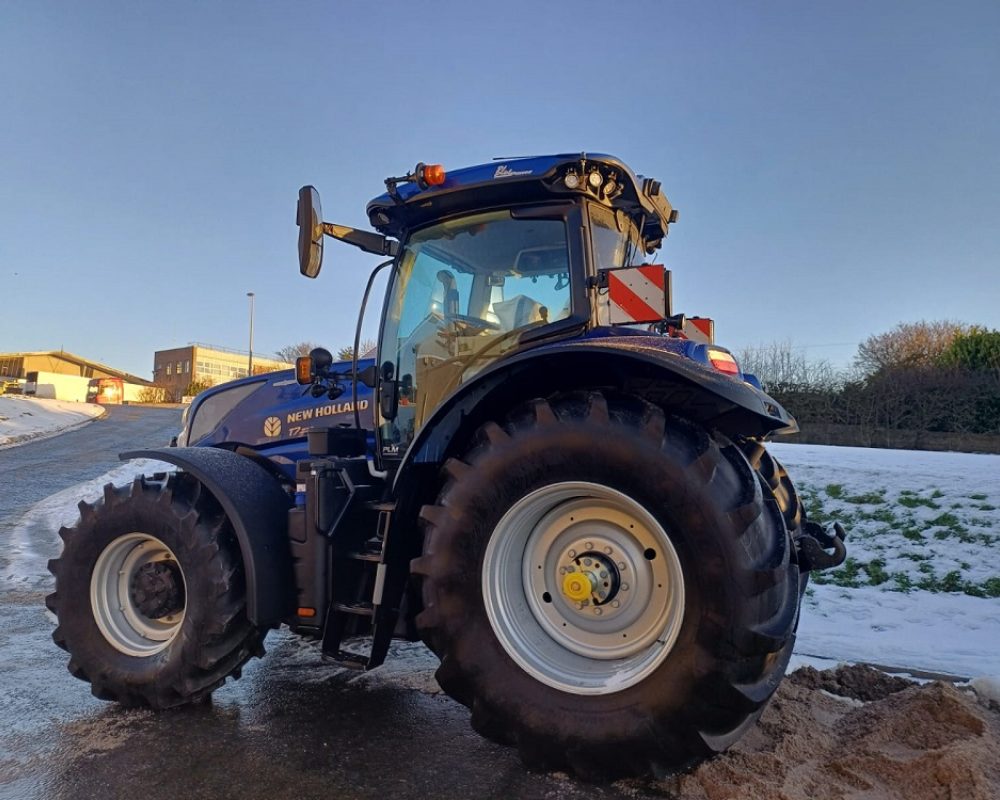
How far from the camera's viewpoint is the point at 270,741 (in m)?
3.05

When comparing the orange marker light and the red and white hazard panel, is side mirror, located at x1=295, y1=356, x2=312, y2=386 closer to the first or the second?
the orange marker light

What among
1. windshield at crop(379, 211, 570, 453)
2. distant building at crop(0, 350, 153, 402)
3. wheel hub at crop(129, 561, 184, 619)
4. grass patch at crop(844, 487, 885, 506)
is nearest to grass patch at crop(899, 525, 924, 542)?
grass patch at crop(844, 487, 885, 506)

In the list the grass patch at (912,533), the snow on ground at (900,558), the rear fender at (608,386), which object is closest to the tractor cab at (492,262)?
the rear fender at (608,386)

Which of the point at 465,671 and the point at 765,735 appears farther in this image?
the point at 765,735

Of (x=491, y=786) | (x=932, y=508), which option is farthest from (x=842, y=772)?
(x=932, y=508)

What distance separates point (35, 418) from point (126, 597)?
1096 inches

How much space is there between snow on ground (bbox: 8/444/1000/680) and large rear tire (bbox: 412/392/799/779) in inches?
83.4

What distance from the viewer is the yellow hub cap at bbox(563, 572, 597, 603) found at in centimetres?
274

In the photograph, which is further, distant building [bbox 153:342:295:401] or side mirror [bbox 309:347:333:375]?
distant building [bbox 153:342:295:401]

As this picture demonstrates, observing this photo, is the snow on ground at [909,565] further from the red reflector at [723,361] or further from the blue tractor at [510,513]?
the red reflector at [723,361]

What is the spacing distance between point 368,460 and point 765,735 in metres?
2.37

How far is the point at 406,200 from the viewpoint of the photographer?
3.68m

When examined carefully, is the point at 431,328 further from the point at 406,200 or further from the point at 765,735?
the point at 765,735

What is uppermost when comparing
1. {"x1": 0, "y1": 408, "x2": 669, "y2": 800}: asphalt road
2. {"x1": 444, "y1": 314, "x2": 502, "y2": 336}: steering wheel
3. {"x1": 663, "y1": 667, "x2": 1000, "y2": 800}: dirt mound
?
{"x1": 444, "y1": 314, "x2": 502, "y2": 336}: steering wheel
